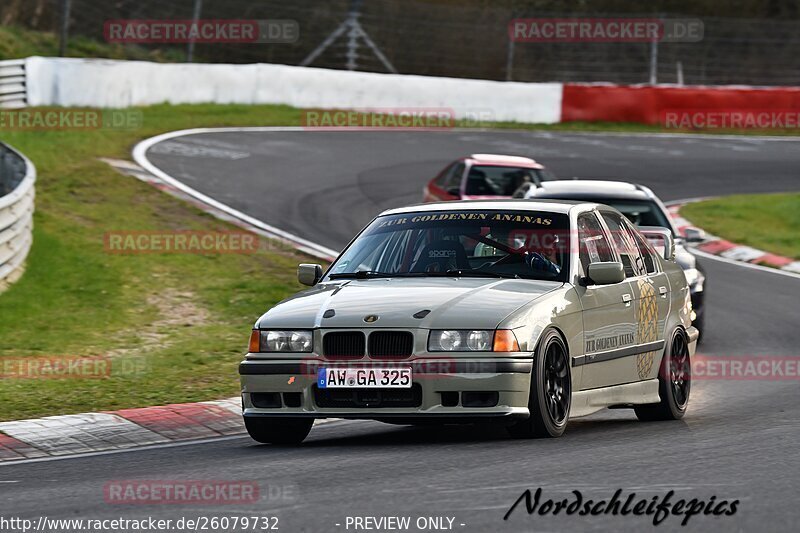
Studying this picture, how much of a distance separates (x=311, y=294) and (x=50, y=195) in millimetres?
11888

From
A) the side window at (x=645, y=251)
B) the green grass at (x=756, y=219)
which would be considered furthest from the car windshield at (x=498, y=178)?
the side window at (x=645, y=251)

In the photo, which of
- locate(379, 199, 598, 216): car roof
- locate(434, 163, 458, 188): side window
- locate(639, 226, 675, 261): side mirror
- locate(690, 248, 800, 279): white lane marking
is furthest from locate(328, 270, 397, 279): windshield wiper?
locate(434, 163, 458, 188): side window

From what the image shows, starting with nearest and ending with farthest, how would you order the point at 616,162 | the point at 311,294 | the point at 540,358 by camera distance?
the point at 540,358
the point at 311,294
the point at 616,162

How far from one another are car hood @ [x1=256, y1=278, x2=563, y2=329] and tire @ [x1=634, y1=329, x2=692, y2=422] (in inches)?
55.9

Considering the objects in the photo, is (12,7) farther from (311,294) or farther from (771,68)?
(311,294)

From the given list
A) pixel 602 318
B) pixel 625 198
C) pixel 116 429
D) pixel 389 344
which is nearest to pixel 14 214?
pixel 116 429

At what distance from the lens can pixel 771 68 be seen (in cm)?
3703

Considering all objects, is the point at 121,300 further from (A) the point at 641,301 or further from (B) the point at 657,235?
(A) the point at 641,301

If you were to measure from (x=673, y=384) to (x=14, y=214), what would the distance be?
25.9 feet

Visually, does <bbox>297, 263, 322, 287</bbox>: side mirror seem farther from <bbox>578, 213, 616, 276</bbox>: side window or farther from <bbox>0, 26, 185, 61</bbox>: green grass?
<bbox>0, 26, 185, 61</bbox>: green grass

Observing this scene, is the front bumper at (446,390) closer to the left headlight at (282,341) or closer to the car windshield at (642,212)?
the left headlight at (282,341)

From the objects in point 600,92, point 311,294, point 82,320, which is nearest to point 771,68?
point 600,92

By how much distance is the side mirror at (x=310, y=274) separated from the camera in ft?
30.4

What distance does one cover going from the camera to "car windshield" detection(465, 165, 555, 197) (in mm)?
19641
